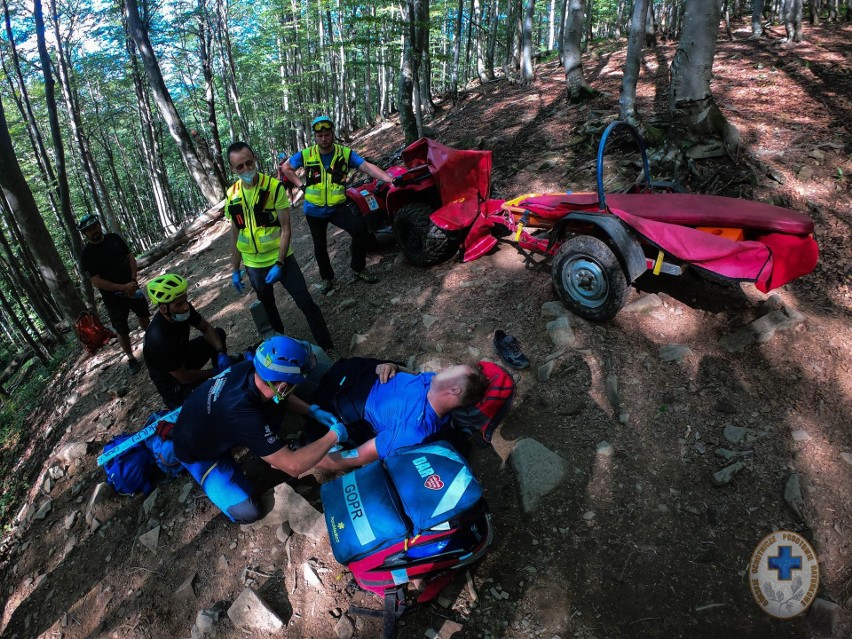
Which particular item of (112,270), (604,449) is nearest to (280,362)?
(604,449)

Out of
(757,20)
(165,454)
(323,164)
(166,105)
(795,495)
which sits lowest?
(165,454)

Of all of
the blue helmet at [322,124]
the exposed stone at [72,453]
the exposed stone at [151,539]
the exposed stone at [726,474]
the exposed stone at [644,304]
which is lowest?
the exposed stone at [72,453]

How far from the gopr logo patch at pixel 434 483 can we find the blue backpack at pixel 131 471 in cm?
258

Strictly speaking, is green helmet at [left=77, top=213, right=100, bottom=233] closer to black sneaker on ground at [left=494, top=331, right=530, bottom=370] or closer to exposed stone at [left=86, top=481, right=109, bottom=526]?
exposed stone at [left=86, top=481, right=109, bottom=526]

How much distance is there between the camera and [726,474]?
2689 millimetres

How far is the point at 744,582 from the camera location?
229cm

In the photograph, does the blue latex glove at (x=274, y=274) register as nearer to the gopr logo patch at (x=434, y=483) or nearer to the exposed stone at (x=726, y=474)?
the gopr logo patch at (x=434, y=483)

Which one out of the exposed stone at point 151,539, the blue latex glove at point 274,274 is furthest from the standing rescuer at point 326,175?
the exposed stone at point 151,539

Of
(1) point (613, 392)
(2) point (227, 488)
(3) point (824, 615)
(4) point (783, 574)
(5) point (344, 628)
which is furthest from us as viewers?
(1) point (613, 392)

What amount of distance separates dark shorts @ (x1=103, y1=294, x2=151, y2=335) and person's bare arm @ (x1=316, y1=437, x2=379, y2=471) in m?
Answer: 3.60

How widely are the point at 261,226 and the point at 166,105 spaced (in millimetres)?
8356

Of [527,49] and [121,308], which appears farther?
[527,49]

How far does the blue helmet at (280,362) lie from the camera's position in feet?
8.50

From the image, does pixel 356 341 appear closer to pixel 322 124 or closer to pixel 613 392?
pixel 322 124
